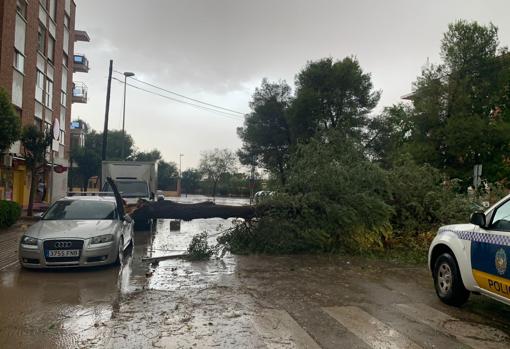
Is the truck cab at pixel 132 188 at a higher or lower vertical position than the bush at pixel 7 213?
higher

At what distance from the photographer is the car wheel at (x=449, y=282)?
6.00m

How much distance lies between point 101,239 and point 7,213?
795 cm

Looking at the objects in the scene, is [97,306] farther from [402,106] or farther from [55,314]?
[402,106]

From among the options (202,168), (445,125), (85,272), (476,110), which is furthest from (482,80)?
(202,168)

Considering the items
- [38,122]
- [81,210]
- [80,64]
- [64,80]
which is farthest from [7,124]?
[80,64]

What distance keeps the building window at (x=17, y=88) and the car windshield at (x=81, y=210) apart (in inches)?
580

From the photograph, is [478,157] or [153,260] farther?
[478,157]

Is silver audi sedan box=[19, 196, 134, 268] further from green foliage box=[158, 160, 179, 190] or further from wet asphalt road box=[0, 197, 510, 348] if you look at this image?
green foliage box=[158, 160, 179, 190]

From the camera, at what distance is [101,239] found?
8414 mm

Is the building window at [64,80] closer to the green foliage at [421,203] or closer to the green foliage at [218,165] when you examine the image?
the green foliage at [421,203]

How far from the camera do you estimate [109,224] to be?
8969 mm

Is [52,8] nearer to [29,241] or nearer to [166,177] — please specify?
[29,241]

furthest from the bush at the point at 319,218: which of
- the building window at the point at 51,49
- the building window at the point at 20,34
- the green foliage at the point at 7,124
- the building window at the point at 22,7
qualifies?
the building window at the point at 51,49

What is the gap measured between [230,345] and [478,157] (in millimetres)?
23105
